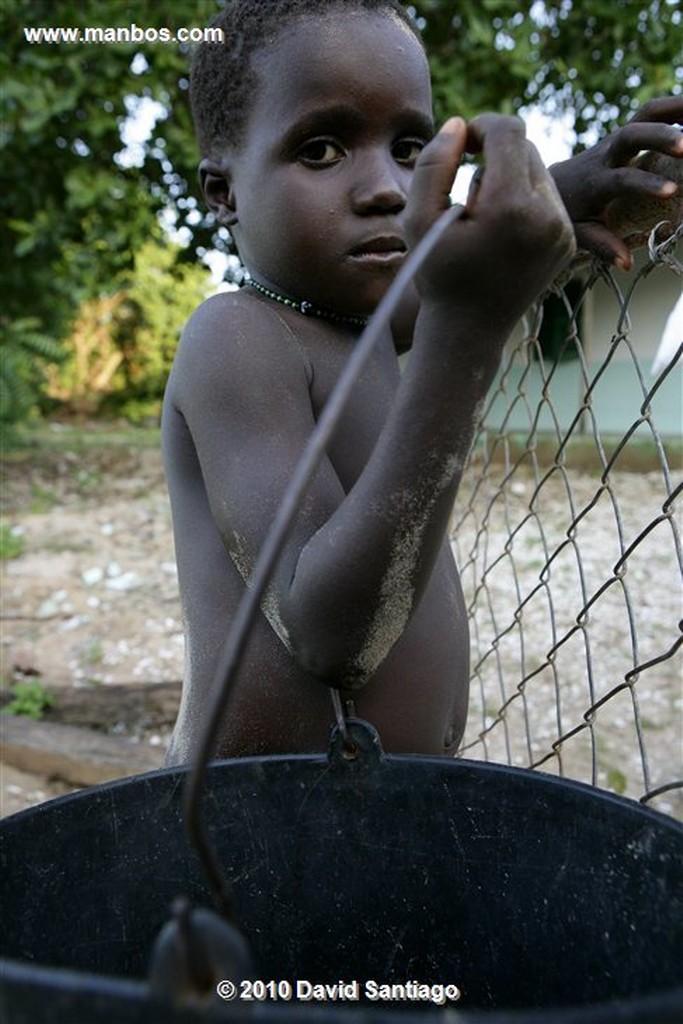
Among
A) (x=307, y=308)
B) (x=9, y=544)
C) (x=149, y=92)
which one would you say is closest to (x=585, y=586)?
(x=307, y=308)

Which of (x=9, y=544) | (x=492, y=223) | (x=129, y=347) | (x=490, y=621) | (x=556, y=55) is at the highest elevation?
(x=129, y=347)

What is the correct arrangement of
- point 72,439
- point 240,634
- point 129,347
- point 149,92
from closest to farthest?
1. point 240,634
2. point 149,92
3. point 72,439
4. point 129,347

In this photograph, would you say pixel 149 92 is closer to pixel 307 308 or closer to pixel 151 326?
pixel 307 308

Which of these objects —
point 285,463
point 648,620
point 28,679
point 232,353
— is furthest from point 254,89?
point 648,620

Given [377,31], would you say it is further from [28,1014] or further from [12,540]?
[12,540]

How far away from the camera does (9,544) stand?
3318 millimetres

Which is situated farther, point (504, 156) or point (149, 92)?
point (149, 92)

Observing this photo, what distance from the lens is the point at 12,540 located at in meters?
3.36

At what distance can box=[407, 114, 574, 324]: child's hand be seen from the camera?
60cm

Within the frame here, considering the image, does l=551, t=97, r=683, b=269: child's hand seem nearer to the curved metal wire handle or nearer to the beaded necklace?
the beaded necklace

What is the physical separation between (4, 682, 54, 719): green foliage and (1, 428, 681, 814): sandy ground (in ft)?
0.22

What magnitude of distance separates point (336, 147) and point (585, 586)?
1237 mm

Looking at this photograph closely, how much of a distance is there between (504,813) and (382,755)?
0.12 m

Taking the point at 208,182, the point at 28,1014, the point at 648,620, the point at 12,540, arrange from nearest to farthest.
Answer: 1. the point at 28,1014
2. the point at 208,182
3. the point at 648,620
4. the point at 12,540
